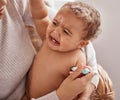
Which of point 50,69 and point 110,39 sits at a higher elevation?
point 50,69

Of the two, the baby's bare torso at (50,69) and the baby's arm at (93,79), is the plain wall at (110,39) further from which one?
the baby's bare torso at (50,69)

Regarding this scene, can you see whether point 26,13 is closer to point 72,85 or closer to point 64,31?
point 64,31

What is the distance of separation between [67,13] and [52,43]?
0.10 m

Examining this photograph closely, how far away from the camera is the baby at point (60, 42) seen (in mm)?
838

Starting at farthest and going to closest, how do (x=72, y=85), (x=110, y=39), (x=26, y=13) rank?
1. (x=110, y=39)
2. (x=26, y=13)
3. (x=72, y=85)

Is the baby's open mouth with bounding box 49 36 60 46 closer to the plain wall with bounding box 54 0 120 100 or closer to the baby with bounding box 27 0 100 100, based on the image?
the baby with bounding box 27 0 100 100

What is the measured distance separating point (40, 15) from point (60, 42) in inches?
5.5

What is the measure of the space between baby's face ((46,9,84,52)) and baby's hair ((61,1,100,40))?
0.04 ft

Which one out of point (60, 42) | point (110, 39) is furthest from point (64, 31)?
point (110, 39)

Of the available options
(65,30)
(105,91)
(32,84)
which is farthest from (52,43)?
(105,91)

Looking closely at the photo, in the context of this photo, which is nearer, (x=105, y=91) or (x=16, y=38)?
(x=16, y=38)

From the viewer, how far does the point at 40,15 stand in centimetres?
92

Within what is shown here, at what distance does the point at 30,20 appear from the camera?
3.19 feet

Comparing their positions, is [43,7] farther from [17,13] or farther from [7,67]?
[7,67]
